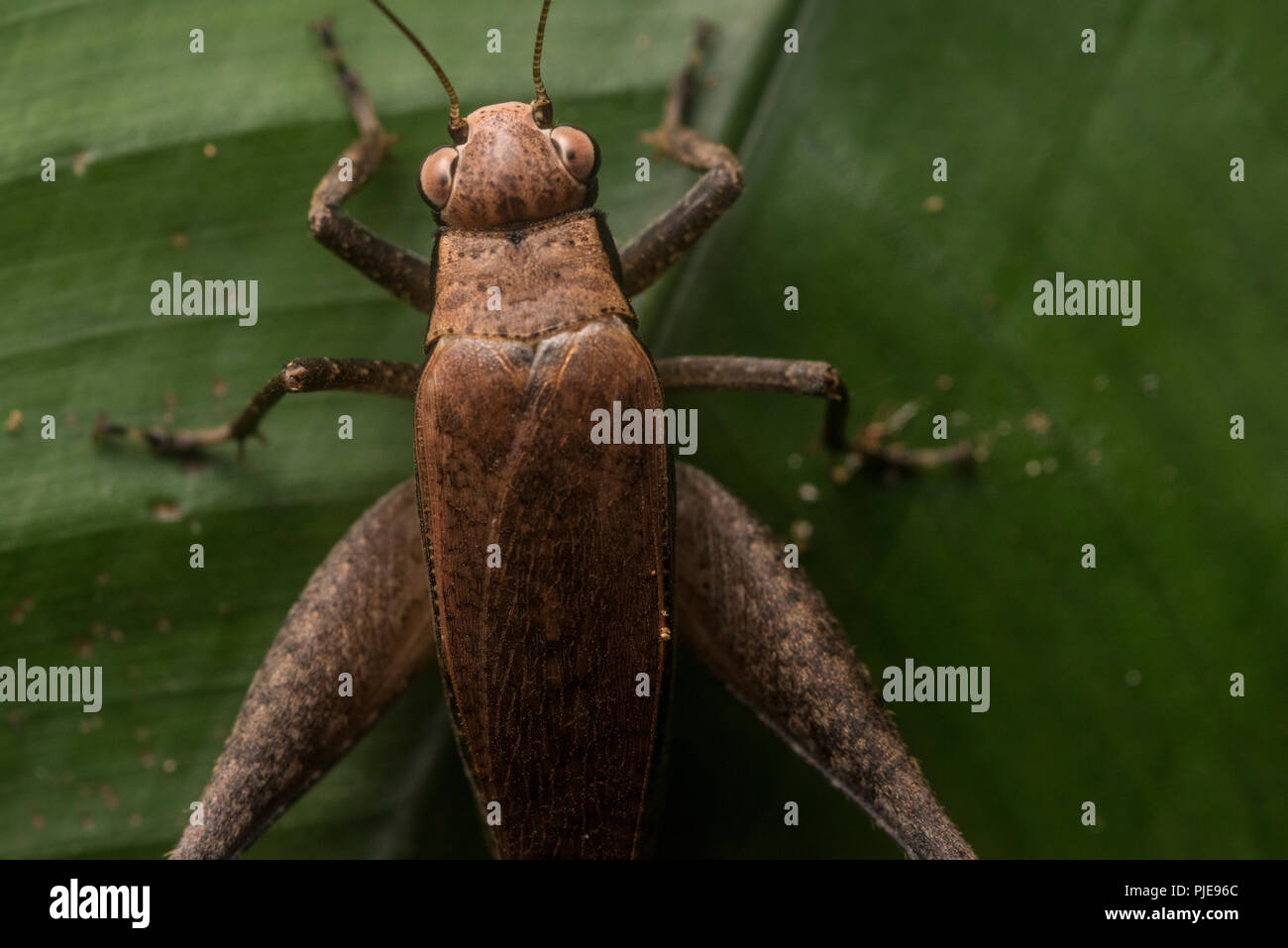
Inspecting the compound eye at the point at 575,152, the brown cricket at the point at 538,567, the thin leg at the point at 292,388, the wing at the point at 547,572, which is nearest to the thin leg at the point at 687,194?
the brown cricket at the point at 538,567

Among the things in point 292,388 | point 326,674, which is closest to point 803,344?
point 292,388

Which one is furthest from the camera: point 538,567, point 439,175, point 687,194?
point 687,194

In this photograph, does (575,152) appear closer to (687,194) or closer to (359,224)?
(687,194)

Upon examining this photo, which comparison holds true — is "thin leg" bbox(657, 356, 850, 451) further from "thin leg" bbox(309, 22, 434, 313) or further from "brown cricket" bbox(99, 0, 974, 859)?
"thin leg" bbox(309, 22, 434, 313)

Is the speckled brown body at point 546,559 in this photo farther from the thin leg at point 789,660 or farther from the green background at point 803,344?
the green background at point 803,344

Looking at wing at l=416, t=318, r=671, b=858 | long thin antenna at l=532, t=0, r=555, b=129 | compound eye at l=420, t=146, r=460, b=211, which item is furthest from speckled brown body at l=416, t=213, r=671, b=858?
long thin antenna at l=532, t=0, r=555, b=129
